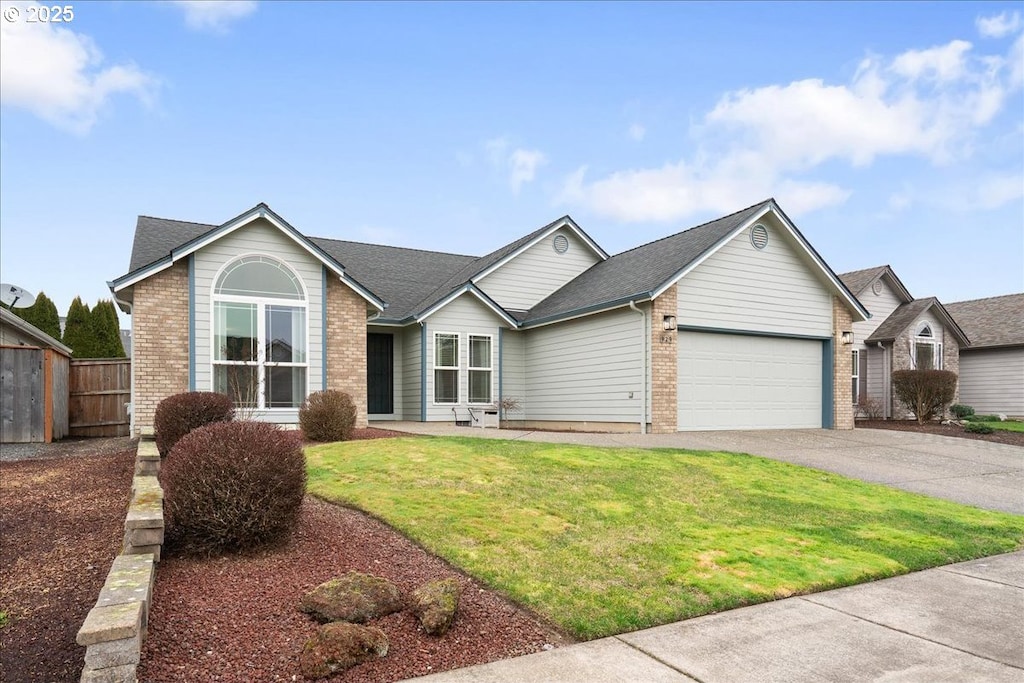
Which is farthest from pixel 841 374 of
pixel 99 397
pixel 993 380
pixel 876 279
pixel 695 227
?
pixel 99 397

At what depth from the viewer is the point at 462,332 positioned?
59.6 ft

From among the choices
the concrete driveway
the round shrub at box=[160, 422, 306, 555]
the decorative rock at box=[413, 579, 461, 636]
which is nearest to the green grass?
the decorative rock at box=[413, 579, 461, 636]

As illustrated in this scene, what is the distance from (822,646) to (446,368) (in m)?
14.2

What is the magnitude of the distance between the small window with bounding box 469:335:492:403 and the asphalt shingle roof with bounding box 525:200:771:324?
1512 mm

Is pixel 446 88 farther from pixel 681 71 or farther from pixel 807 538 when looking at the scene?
pixel 807 538

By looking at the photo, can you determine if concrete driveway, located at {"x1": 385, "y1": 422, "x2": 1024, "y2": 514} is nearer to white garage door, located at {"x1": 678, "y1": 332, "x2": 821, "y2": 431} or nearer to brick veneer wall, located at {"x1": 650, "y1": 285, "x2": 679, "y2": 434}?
brick veneer wall, located at {"x1": 650, "y1": 285, "x2": 679, "y2": 434}

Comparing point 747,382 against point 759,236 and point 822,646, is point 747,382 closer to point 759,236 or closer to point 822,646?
point 759,236

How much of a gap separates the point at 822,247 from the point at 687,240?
3.41 m

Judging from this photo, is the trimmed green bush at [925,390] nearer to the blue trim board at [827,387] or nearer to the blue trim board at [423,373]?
the blue trim board at [827,387]

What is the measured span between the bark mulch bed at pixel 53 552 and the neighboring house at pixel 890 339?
2342 cm

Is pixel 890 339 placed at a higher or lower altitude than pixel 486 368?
higher

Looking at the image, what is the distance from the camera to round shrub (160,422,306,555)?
211 inches

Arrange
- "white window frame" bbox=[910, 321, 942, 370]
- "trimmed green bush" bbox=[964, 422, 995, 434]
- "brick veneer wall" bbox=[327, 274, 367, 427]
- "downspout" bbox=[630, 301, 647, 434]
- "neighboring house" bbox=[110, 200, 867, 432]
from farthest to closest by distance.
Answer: "white window frame" bbox=[910, 321, 942, 370]
"trimmed green bush" bbox=[964, 422, 995, 434]
"downspout" bbox=[630, 301, 647, 434]
"brick veneer wall" bbox=[327, 274, 367, 427]
"neighboring house" bbox=[110, 200, 867, 432]

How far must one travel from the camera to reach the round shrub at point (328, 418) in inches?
480
